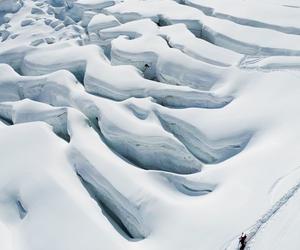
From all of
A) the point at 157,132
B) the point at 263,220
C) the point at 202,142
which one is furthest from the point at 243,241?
the point at 157,132

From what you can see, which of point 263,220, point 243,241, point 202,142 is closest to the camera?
point 243,241

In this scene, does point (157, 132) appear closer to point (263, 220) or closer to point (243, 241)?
point (263, 220)

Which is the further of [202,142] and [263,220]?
[202,142]

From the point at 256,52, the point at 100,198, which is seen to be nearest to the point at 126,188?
the point at 100,198

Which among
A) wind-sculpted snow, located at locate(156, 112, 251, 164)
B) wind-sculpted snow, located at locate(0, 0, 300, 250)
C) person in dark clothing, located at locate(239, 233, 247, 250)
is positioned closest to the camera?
person in dark clothing, located at locate(239, 233, 247, 250)

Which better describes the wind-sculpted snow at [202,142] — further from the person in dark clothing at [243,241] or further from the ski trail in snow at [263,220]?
the person in dark clothing at [243,241]

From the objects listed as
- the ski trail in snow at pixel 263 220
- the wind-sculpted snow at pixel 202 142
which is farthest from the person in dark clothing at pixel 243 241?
the wind-sculpted snow at pixel 202 142

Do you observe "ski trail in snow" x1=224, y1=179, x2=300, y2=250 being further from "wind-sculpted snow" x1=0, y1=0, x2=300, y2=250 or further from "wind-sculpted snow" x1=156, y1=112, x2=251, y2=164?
"wind-sculpted snow" x1=156, y1=112, x2=251, y2=164

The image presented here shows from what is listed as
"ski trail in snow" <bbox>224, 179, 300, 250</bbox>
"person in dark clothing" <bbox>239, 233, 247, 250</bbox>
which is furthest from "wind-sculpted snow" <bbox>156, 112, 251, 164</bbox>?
"person in dark clothing" <bbox>239, 233, 247, 250</bbox>
